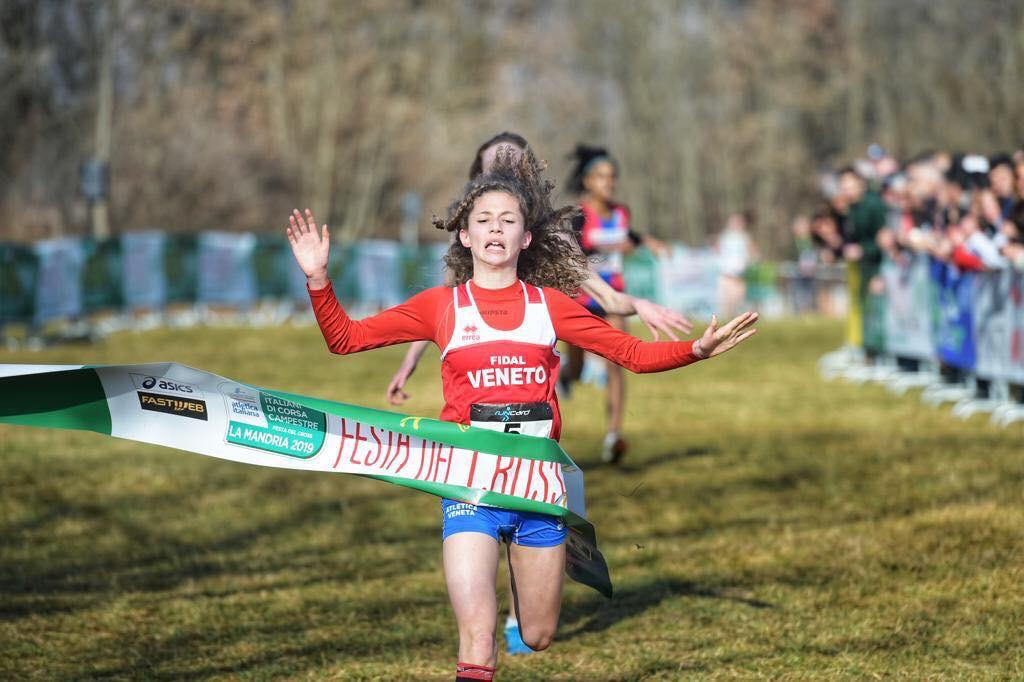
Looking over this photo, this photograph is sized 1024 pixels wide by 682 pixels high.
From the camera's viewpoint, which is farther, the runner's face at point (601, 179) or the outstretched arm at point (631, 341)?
the runner's face at point (601, 179)

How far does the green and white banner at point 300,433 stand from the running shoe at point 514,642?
1279 mm

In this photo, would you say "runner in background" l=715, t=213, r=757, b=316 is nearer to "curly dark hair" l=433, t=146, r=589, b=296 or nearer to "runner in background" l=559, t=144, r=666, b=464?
"runner in background" l=559, t=144, r=666, b=464

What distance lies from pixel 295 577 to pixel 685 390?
10009 mm

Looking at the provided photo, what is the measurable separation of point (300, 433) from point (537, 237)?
115 centimetres

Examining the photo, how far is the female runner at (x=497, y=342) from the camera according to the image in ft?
14.8

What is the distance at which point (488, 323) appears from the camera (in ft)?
15.3

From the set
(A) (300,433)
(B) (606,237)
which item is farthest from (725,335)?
(B) (606,237)

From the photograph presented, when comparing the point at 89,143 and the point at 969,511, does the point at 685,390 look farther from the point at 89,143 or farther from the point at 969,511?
the point at 89,143

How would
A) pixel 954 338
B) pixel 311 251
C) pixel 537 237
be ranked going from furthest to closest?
pixel 954 338 < pixel 537 237 < pixel 311 251

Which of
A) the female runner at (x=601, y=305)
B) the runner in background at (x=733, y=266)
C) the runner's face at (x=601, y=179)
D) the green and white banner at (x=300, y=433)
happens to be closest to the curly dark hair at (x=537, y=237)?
the female runner at (x=601, y=305)

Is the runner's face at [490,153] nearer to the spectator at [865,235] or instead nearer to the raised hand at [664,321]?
the raised hand at [664,321]

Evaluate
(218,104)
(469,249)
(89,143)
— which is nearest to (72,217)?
(89,143)

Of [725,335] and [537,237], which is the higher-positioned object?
→ [537,237]

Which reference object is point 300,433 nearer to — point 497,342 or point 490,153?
point 497,342
